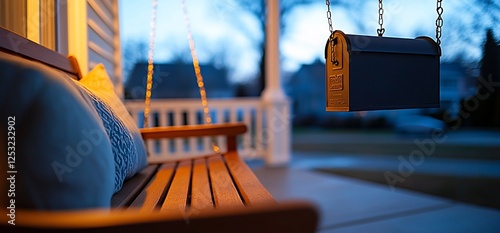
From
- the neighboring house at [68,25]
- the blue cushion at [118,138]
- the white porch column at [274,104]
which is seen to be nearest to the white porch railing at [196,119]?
the white porch column at [274,104]

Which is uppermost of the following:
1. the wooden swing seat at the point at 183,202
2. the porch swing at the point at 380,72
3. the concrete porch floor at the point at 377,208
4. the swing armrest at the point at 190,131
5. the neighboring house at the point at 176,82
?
the neighboring house at the point at 176,82

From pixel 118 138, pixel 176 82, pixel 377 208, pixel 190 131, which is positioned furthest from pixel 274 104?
pixel 118 138

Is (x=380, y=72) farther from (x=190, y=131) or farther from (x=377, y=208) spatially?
(x=377, y=208)

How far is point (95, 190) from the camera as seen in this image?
58cm

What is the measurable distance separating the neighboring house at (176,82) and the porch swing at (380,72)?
8.54 ft

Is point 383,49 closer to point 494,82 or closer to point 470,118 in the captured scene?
point 494,82

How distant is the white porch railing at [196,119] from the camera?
3.24 m

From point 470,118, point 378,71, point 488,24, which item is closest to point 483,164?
point 470,118

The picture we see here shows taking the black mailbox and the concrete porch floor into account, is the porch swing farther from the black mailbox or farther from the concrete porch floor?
the concrete porch floor

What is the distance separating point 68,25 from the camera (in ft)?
5.29

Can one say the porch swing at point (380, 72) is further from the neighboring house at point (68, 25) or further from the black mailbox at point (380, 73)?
the neighboring house at point (68, 25)

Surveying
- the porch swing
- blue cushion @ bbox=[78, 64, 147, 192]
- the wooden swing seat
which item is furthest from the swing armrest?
the porch swing

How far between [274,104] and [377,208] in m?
1.57

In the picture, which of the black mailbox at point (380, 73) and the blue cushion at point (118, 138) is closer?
the blue cushion at point (118, 138)
